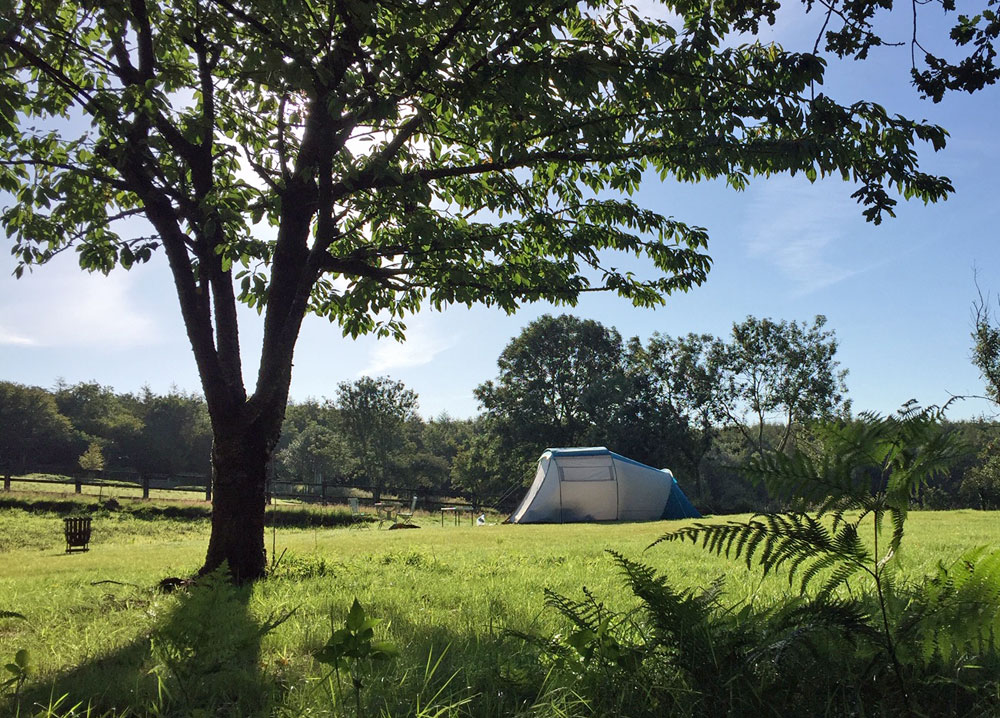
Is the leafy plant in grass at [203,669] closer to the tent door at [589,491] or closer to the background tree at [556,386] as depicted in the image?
the tent door at [589,491]

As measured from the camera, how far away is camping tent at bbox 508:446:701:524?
26.0m

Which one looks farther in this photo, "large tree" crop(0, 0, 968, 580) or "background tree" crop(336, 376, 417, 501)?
"background tree" crop(336, 376, 417, 501)

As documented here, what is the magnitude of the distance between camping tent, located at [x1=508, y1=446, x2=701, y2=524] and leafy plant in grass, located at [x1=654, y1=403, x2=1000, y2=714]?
24083 mm

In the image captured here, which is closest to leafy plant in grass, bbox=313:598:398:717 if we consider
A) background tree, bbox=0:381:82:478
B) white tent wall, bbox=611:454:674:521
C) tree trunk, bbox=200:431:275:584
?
tree trunk, bbox=200:431:275:584

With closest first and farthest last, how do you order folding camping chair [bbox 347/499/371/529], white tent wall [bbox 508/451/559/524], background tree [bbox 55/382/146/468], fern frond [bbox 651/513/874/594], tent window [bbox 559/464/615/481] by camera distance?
fern frond [bbox 651/513/874/594] → white tent wall [bbox 508/451/559/524] → tent window [bbox 559/464/615/481] → folding camping chair [bbox 347/499/371/529] → background tree [bbox 55/382/146/468]

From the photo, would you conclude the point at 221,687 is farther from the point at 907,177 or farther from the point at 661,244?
the point at 661,244

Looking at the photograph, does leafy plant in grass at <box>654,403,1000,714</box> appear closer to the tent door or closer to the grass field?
the grass field

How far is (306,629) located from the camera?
11.9 feet

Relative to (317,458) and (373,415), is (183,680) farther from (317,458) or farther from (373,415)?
(317,458)

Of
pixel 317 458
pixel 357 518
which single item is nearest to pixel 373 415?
pixel 317 458

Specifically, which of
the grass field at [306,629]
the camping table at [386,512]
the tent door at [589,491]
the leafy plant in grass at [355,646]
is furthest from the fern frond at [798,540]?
the camping table at [386,512]

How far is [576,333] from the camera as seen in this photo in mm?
46781

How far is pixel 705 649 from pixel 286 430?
99.5 m

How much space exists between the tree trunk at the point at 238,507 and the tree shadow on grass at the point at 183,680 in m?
3.53
